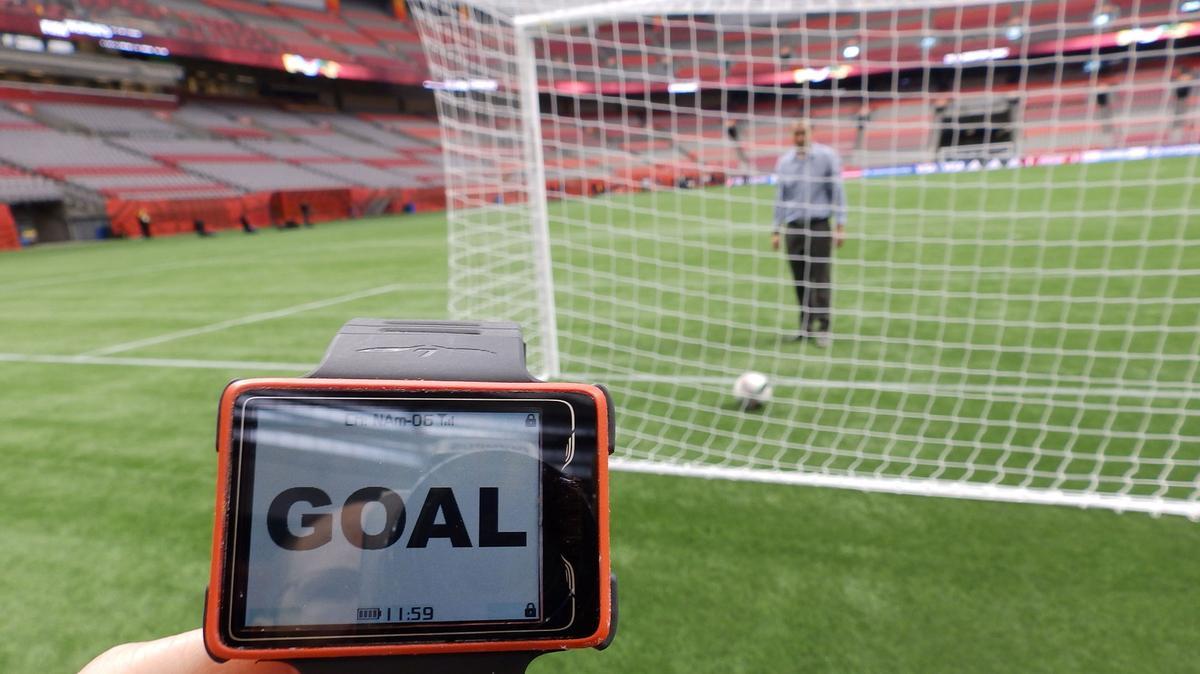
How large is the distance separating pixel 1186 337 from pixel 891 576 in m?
3.50

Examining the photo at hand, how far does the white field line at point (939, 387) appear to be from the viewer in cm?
319

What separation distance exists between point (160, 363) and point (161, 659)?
461 centimetres

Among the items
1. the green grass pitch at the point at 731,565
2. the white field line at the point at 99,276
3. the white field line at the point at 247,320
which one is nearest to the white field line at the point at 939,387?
the green grass pitch at the point at 731,565

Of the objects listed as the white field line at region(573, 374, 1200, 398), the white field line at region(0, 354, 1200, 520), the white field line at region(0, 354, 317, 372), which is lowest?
the white field line at region(573, 374, 1200, 398)

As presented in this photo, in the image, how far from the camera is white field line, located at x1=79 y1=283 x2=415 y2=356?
508cm

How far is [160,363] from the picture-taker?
4535mm

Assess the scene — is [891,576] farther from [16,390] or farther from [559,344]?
[16,390]

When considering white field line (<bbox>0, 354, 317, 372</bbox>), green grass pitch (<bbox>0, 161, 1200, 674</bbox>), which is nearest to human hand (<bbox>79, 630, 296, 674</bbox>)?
green grass pitch (<bbox>0, 161, 1200, 674</bbox>)

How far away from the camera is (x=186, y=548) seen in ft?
7.33

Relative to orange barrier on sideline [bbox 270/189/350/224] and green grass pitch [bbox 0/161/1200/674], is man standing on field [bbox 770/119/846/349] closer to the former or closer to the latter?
green grass pitch [bbox 0/161/1200/674]

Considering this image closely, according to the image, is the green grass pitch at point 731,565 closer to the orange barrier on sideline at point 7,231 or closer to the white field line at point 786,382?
the white field line at point 786,382

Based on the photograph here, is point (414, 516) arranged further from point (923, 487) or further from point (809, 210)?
point (809, 210)

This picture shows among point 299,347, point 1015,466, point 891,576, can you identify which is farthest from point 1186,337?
Result: point 299,347

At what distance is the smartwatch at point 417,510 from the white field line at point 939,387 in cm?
320
